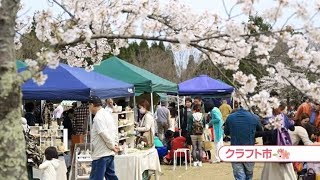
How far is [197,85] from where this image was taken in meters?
22.8

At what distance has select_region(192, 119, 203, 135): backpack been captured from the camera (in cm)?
1534

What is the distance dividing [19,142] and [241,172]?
6.71 m

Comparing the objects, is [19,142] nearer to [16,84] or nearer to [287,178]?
[16,84]

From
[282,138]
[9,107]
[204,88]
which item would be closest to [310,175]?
[282,138]

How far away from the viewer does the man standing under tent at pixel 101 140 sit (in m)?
9.20

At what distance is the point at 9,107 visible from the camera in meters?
3.36

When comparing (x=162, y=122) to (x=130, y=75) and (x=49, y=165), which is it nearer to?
(x=130, y=75)

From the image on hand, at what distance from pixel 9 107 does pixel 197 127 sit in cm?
1221

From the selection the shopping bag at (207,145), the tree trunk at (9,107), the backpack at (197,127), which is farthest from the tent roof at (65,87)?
the tree trunk at (9,107)

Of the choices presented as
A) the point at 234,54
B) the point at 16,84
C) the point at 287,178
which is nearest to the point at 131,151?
the point at 287,178

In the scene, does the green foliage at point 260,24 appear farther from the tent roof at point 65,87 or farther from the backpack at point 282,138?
the tent roof at point 65,87

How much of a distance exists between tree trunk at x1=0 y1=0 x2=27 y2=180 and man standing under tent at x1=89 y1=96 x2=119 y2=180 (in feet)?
18.9

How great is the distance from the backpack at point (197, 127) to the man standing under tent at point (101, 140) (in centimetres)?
598

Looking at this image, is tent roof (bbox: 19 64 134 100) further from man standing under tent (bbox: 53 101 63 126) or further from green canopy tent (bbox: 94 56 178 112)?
man standing under tent (bbox: 53 101 63 126)
